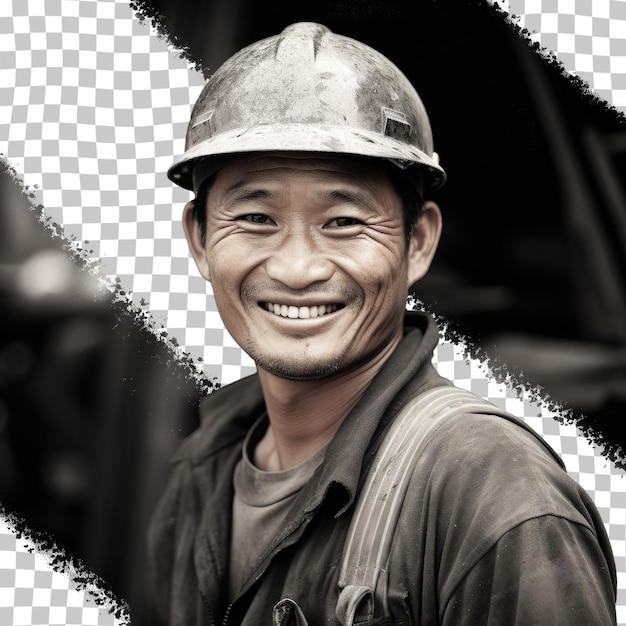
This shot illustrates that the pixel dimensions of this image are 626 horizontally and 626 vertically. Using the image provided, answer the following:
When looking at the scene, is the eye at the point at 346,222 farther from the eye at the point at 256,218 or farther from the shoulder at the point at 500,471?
the shoulder at the point at 500,471

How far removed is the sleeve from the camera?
1.63 m

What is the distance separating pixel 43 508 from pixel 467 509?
2.59m

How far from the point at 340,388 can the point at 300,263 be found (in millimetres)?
388

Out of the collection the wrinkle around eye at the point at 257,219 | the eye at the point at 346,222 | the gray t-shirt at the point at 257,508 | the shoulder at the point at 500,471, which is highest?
the eye at the point at 346,222

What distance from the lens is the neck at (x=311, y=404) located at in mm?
2326

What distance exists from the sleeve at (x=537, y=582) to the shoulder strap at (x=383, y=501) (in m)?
0.16

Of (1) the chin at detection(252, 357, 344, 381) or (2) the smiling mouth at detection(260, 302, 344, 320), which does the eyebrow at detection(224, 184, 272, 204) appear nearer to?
(2) the smiling mouth at detection(260, 302, 344, 320)

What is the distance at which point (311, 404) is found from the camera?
235cm

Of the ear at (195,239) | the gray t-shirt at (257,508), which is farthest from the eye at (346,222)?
the gray t-shirt at (257,508)

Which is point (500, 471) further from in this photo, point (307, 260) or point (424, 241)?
point (424, 241)

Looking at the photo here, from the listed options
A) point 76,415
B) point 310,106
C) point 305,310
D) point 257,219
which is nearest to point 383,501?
point 305,310

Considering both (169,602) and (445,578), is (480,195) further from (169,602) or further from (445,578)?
(445,578)

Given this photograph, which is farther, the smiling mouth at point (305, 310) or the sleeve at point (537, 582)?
the smiling mouth at point (305, 310)

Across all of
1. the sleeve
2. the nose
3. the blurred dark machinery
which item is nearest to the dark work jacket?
the sleeve
